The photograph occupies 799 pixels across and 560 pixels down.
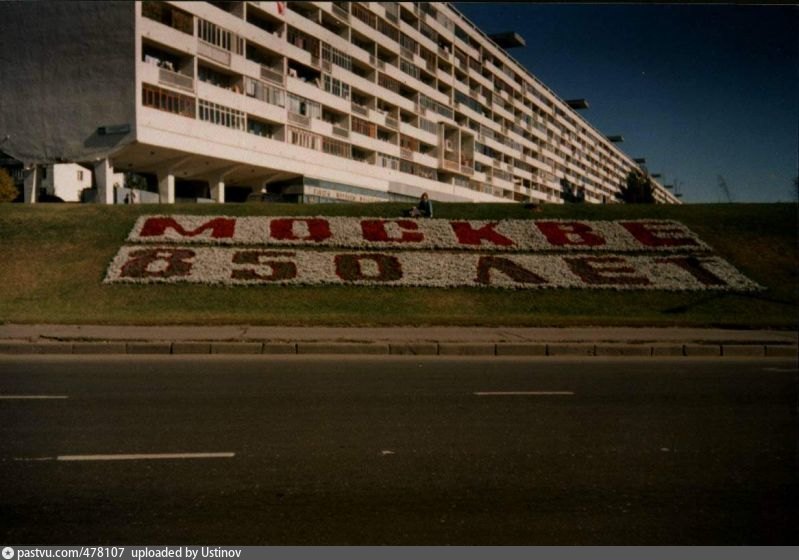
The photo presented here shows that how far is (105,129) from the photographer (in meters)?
10.2

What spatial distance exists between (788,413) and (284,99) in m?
44.3

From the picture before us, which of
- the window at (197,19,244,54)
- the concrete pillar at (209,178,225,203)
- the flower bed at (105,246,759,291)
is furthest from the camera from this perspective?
the window at (197,19,244,54)

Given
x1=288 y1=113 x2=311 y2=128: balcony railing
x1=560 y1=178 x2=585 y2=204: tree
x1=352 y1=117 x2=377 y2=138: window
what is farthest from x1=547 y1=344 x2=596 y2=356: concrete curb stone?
x1=560 y1=178 x2=585 y2=204: tree

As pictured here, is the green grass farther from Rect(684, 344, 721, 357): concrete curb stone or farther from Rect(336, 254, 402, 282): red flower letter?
Rect(684, 344, 721, 357): concrete curb stone

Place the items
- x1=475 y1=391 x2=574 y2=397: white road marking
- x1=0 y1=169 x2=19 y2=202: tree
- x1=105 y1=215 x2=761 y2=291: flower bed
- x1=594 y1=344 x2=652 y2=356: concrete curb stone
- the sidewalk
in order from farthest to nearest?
1. x1=105 y1=215 x2=761 y2=291: flower bed
2. x1=594 y1=344 x2=652 y2=356: concrete curb stone
3. the sidewalk
4. x1=0 y1=169 x2=19 y2=202: tree
5. x1=475 y1=391 x2=574 y2=397: white road marking

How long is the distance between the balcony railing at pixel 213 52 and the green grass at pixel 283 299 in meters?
17.3

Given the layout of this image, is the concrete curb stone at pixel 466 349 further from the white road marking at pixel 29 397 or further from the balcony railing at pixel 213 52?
the balcony railing at pixel 213 52

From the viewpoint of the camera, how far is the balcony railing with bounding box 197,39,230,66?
34222mm

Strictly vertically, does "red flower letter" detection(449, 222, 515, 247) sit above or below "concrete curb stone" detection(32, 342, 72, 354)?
above

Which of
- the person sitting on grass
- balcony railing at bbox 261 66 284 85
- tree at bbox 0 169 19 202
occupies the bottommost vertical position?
tree at bbox 0 169 19 202

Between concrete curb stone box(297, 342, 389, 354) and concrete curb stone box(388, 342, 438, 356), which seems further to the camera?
concrete curb stone box(388, 342, 438, 356)

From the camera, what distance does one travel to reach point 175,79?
30438 millimetres

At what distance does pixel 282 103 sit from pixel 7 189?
38.5m

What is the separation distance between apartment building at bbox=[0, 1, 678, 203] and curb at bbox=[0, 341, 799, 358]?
290cm
